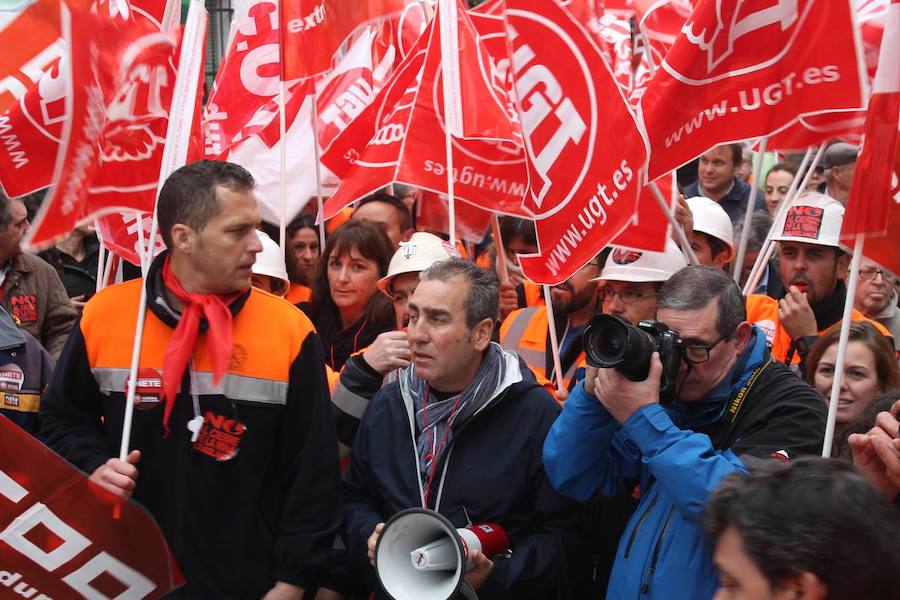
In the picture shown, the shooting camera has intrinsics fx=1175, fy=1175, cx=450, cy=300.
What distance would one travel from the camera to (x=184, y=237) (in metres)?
3.62

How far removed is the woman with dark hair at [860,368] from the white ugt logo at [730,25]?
1146 millimetres

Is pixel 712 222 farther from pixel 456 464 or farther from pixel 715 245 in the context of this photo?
pixel 456 464

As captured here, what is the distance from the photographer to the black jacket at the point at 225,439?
3555 mm

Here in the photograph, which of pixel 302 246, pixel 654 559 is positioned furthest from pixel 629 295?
pixel 302 246

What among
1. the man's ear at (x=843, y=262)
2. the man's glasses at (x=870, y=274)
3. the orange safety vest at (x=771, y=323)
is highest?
the man's ear at (x=843, y=262)

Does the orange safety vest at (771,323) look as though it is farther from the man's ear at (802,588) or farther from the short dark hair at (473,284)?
the man's ear at (802,588)

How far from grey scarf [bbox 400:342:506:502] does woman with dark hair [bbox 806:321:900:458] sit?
1.33 metres

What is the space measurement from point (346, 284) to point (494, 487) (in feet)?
5.70

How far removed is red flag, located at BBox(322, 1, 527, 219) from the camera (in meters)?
5.71

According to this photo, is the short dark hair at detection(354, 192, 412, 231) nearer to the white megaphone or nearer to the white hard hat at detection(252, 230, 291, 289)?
the white hard hat at detection(252, 230, 291, 289)

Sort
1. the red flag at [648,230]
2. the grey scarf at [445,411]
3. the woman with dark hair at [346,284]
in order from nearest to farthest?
the grey scarf at [445,411], the red flag at [648,230], the woman with dark hair at [346,284]

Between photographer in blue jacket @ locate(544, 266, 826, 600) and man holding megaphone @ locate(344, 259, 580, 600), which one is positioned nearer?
photographer in blue jacket @ locate(544, 266, 826, 600)

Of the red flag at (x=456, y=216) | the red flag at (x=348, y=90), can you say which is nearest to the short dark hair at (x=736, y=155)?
the red flag at (x=456, y=216)

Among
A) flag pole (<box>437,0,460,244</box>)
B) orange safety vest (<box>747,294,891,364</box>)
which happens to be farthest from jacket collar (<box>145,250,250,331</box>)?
orange safety vest (<box>747,294,891,364</box>)
